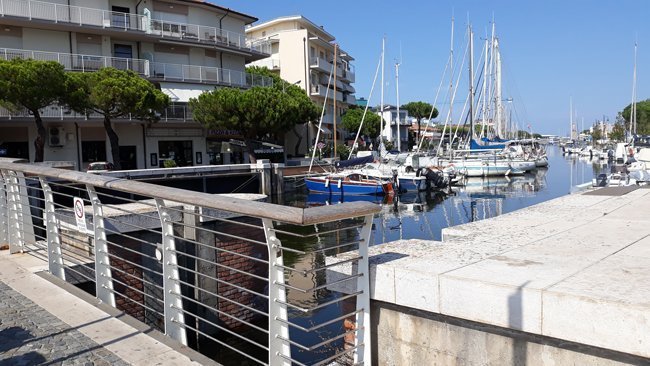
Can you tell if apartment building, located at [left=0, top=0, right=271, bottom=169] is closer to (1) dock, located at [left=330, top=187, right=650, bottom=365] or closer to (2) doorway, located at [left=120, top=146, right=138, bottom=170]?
(2) doorway, located at [left=120, top=146, right=138, bottom=170]

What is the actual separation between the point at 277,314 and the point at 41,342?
2.13 metres

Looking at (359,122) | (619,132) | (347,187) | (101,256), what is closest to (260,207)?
(101,256)

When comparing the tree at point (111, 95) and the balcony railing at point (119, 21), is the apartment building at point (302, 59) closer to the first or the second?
the balcony railing at point (119, 21)

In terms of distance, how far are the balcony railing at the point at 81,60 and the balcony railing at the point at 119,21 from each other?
78.5 inches

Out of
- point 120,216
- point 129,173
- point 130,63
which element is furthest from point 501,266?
point 130,63

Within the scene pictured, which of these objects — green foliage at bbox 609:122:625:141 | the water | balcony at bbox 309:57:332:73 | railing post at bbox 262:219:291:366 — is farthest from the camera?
green foliage at bbox 609:122:625:141

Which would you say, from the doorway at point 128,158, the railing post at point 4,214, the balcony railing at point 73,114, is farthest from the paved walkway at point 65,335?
the doorway at point 128,158

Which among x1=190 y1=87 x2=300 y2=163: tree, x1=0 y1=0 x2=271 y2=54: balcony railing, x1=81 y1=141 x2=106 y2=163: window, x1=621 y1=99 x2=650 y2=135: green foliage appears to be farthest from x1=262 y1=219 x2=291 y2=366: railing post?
x1=621 y1=99 x2=650 y2=135: green foliage

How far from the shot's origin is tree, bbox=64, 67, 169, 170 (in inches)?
1143

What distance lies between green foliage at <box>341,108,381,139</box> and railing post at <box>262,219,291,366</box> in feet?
206

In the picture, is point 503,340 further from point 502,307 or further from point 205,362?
point 205,362

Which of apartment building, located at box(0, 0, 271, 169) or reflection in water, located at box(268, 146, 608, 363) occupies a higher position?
apartment building, located at box(0, 0, 271, 169)

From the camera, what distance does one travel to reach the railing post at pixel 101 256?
4.84 metres

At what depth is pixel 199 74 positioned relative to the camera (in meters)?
39.3
